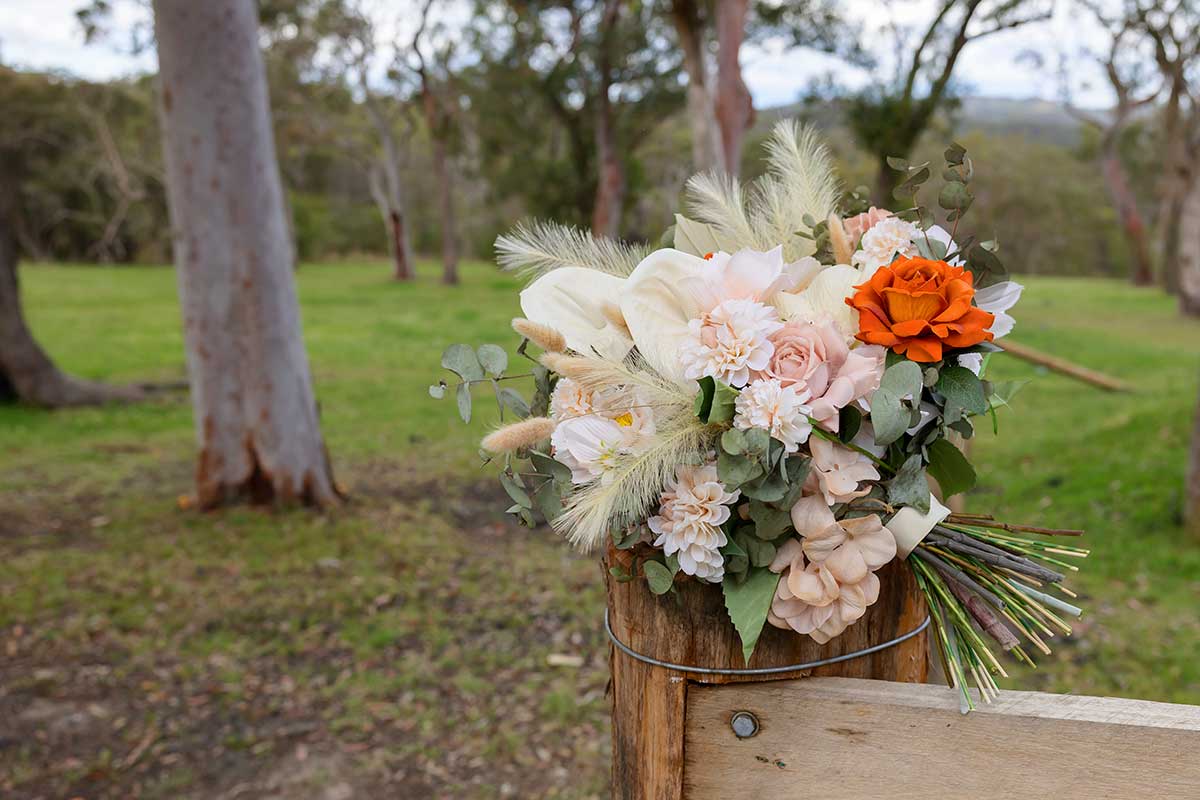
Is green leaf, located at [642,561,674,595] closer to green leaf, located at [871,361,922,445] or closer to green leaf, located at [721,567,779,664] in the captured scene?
green leaf, located at [721,567,779,664]

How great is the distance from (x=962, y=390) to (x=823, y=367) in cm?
19

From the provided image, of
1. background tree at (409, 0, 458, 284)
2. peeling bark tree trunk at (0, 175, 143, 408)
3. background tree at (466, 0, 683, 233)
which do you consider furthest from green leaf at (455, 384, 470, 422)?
background tree at (409, 0, 458, 284)

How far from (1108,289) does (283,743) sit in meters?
25.3

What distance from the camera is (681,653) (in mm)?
1264

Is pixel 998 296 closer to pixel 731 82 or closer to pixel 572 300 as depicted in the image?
pixel 572 300

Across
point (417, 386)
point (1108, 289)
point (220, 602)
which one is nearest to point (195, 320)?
point (220, 602)

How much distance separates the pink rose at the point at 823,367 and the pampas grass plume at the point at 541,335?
286 millimetres

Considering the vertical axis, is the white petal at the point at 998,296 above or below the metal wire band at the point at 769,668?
above

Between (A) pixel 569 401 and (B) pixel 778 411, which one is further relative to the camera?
(A) pixel 569 401

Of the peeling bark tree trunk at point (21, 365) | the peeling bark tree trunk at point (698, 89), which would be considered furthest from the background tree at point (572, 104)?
the peeling bark tree trunk at point (21, 365)

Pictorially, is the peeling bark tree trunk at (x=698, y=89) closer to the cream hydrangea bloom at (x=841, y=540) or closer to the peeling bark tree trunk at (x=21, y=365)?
the peeling bark tree trunk at (x=21, y=365)

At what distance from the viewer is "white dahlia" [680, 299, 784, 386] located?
44.5 inches

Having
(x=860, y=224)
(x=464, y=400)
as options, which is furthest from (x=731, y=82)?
(x=464, y=400)

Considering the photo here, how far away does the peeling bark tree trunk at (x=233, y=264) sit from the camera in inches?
205
